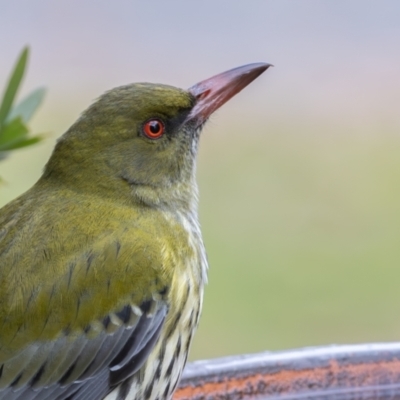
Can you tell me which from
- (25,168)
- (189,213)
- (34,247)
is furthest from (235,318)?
(34,247)

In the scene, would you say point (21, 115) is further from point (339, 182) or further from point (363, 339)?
point (339, 182)

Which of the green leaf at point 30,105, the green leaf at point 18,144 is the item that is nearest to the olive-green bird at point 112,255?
the green leaf at point 30,105

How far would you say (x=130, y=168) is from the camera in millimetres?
4391

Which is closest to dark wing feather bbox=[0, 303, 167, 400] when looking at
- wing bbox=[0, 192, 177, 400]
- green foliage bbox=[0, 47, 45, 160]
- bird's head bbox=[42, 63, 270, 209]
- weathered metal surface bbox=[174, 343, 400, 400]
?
wing bbox=[0, 192, 177, 400]

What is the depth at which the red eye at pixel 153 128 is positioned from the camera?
4390 mm

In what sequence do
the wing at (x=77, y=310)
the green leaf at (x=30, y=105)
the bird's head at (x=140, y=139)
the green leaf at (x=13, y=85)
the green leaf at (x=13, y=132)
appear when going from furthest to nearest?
1. the bird's head at (x=140, y=139)
2. the wing at (x=77, y=310)
3. the green leaf at (x=30, y=105)
4. the green leaf at (x=13, y=85)
5. the green leaf at (x=13, y=132)

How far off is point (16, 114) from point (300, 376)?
1.34 metres

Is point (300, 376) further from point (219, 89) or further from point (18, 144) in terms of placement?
point (18, 144)

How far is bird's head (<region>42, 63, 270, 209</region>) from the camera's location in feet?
14.1

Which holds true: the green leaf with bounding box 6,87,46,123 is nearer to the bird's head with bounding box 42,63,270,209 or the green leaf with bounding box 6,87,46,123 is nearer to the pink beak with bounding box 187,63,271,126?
the bird's head with bounding box 42,63,270,209

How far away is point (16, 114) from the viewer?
359 centimetres

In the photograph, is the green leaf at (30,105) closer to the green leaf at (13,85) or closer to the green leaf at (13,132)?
the green leaf at (13,85)

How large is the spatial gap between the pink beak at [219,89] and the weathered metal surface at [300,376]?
38.7 inches

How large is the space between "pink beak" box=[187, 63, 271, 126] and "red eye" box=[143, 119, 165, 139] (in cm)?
12
